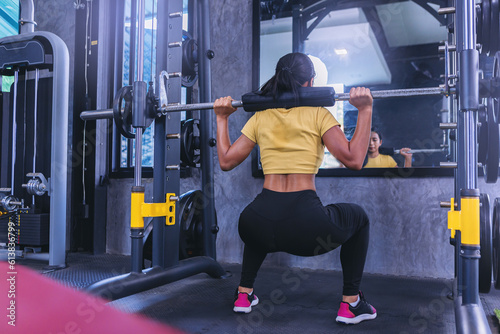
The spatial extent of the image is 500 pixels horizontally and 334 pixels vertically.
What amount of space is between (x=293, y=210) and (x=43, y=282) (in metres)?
1.51

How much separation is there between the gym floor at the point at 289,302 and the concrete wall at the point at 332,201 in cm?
12

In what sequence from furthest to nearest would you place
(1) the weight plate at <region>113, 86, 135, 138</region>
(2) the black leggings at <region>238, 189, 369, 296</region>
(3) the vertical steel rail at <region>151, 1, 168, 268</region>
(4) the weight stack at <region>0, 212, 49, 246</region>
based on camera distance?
(4) the weight stack at <region>0, 212, 49, 246</region>, (3) the vertical steel rail at <region>151, 1, 168, 268</region>, (1) the weight plate at <region>113, 86, 135, 138</region>, (2) the black leggings at <region>238, 189, 369, 296</region>

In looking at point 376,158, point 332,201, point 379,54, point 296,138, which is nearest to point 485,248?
point 296,138

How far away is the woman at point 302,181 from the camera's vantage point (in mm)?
1389

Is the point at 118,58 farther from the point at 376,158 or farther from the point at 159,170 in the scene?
the point at 376,158

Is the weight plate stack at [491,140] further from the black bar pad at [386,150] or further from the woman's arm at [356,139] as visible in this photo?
the black bar pad at [386,150]

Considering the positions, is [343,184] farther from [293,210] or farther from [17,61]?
[17,61]

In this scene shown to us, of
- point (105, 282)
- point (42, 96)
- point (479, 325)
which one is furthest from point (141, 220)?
point (42, 96)

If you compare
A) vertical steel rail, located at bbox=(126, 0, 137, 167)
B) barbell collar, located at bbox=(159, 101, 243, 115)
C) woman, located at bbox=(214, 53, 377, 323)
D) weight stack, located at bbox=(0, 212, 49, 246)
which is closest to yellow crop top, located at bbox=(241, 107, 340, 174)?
woman, located at bbox=(214, 53, 377, 323)

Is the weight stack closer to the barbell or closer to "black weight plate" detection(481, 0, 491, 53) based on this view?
the barbell

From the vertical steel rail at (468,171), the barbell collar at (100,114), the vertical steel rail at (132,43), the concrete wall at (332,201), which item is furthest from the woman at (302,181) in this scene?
the vertical steel rail at (132,43)

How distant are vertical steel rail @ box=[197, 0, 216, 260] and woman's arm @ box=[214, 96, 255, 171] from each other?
750 mm

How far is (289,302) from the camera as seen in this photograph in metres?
1.82

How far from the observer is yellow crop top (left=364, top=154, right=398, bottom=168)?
293 cm
